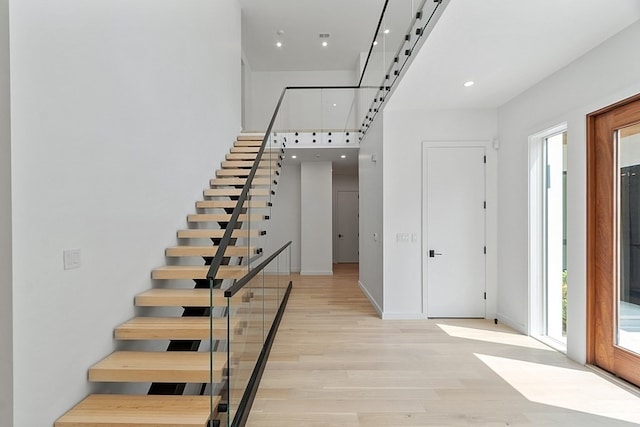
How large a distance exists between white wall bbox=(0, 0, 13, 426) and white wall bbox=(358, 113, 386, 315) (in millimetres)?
3940

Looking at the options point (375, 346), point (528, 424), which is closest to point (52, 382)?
point (375, 346)

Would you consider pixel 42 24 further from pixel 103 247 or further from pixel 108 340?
pixel 108 340

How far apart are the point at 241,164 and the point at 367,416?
4218 mm

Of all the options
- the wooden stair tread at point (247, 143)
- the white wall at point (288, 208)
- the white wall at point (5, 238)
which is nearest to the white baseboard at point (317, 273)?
the white wall at point (288, 208)

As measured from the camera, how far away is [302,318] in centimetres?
471

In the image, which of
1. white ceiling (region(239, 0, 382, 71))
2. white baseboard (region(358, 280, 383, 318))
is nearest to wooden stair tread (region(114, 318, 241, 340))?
white baseboard (region(358, 280, 383, 318))

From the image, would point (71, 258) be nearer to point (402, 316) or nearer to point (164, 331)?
point (164, 331)

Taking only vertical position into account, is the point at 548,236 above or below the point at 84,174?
below

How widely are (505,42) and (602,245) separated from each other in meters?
2.08

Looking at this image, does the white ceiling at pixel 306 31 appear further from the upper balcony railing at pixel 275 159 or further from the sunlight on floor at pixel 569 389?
the sunlight on floor at pixel 569 389

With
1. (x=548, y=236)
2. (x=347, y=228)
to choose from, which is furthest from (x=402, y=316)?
(x=347, y=228)

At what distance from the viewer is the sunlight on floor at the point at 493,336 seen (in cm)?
376

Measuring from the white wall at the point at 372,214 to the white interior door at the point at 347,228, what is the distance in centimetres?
400

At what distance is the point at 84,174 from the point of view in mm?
2283
